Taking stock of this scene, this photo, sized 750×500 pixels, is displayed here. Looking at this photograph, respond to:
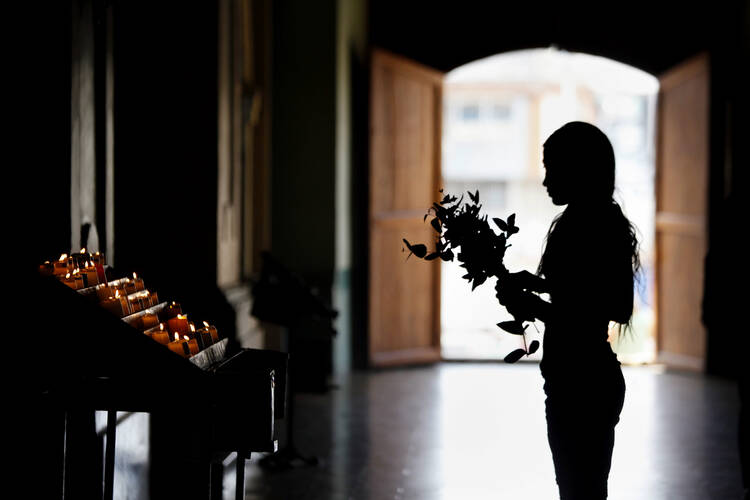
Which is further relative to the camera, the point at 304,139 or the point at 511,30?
the point at 511,30

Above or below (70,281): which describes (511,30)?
above

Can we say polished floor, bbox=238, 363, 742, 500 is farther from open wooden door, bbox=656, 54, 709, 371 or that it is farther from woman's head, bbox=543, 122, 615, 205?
woman's head, bbox=543, 122, 615, 205

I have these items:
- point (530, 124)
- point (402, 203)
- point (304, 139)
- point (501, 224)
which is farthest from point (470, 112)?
point (501, 224)

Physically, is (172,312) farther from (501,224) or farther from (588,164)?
(588,164)

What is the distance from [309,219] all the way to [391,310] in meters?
1.44

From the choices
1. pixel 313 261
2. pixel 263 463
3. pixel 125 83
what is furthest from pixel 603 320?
pixel 313 261

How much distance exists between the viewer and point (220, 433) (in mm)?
3584

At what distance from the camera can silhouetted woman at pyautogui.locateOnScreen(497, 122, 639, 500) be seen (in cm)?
313

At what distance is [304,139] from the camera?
9.84 m

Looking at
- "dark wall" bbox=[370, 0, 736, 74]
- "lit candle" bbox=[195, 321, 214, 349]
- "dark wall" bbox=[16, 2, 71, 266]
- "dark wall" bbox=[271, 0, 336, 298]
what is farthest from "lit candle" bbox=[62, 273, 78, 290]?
"dark wall" bbox=[370, 0, 736, 74]

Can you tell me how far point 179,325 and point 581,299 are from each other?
1.36m

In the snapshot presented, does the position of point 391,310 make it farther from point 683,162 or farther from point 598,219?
point 598,219

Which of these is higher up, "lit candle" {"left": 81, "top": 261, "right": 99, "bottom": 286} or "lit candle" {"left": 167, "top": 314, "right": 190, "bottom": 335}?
"lit candle" {"left": 81, "top": 261, "right": 99, "bottom": 286}

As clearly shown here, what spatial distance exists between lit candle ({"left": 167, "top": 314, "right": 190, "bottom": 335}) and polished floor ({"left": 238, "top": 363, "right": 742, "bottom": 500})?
2252mm
